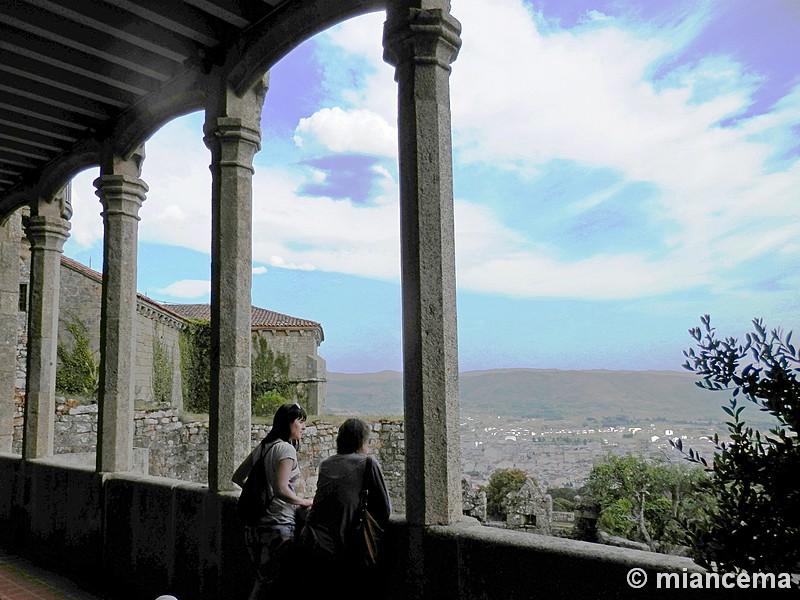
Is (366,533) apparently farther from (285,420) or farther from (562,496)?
(562,496)

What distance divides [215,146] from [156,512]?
2.53 metres

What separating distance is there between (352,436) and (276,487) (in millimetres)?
547

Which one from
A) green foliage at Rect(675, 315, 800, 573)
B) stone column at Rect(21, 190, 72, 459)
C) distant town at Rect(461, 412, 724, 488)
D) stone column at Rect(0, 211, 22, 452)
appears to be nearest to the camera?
green foliage at Rect(675, 315, 800, 573)

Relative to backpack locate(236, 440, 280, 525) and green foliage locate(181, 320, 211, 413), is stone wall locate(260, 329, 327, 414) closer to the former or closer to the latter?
green foliage locate(181, 320, 211, 413)

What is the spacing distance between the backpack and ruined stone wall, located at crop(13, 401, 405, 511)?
18.6ft

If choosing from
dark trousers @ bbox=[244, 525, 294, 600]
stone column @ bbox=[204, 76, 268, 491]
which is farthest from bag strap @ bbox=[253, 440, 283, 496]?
stone column @ bbox=[204, 76, 268, 491]

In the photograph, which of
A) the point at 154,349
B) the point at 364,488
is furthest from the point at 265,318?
the point at 364,488

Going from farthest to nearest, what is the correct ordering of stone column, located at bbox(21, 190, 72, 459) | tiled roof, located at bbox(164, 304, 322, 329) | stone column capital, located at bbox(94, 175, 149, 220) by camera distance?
tiled roof, located at bbox(164, 304, 322, 329) < stone column, located at bbox(21, 190, 72, 459) < stone column capital, located at bbox(94, 175, 149, 220)

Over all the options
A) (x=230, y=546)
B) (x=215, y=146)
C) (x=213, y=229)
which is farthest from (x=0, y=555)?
(x=215, y=146)

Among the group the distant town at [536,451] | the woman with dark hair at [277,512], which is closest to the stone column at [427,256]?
the woman with dark hair at [277,512]

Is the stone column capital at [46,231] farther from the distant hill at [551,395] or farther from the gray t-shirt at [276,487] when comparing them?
the distant hill at [551,395]

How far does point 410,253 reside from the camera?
293cm

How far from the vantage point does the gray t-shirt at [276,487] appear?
9.89 feet

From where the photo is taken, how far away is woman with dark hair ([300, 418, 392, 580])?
2.63 m
